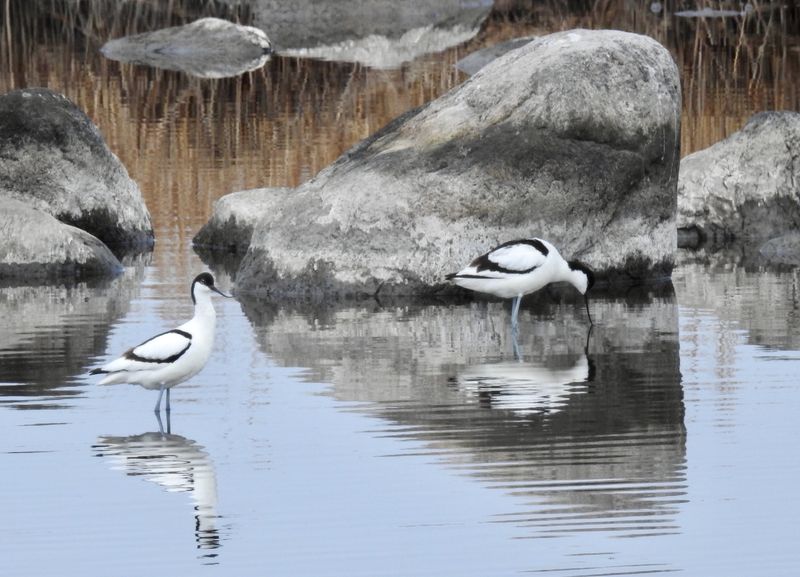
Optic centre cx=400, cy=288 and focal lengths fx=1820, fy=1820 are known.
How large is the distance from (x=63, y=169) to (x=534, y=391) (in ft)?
26.4

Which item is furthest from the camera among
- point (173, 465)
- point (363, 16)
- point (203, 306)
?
point (363, 16)

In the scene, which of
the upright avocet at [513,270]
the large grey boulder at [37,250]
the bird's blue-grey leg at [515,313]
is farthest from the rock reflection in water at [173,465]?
the large grey boulder at [37,250]

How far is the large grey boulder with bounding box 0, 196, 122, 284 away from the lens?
15.4m

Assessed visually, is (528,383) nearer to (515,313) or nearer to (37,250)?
(515,313)

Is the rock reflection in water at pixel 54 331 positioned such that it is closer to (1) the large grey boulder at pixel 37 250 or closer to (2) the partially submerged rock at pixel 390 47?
(1) the large grey boulder at pixel 37 250

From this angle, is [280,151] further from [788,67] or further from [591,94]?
[788,67]

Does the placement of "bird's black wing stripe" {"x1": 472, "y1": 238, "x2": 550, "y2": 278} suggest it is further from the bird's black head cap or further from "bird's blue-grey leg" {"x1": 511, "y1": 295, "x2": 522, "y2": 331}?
the bird's black head cap

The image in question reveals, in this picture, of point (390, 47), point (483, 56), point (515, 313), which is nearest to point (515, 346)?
point (515, 313)

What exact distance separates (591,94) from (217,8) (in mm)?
29682

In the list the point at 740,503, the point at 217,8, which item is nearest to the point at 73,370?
the point at 740,503

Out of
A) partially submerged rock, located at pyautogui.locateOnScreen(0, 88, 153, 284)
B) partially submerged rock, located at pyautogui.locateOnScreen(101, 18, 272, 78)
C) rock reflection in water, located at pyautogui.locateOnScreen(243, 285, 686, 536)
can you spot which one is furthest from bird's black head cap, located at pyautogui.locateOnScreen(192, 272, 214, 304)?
partially submerged rock, located at pyautogui.locateOnScreen(101, 18, 272, 78)

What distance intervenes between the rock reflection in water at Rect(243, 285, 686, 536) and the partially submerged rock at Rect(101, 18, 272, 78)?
70.0 ft

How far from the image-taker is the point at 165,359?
9.78 m

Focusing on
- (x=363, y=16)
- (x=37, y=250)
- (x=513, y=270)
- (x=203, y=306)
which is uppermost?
(x=363, y=16)
